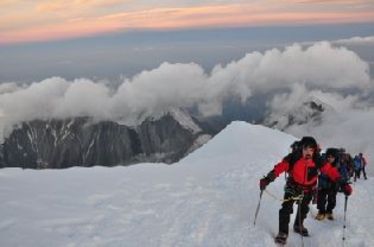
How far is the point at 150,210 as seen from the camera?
14141mm

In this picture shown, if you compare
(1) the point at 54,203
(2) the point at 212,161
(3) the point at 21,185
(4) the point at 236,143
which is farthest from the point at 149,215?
(4) the point at 236,143

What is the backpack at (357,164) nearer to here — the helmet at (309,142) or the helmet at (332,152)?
the helmet at (332,152)

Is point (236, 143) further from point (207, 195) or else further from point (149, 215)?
point (149, 215)

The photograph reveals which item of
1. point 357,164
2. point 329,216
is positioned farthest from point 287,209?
point 357,164

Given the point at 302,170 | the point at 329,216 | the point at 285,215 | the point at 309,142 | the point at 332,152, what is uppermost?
the point at 309,142

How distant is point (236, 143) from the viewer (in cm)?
3222

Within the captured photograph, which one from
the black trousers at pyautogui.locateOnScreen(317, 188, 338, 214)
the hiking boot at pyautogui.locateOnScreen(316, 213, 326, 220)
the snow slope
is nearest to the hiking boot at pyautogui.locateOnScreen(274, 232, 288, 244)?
the snow slope

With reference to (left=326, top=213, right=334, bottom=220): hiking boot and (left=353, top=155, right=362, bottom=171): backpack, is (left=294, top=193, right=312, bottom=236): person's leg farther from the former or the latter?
(left=353, top=155, right=362, bottom=171): backpack

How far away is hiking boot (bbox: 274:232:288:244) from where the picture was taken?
1193 centimetres

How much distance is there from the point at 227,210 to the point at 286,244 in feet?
9.16

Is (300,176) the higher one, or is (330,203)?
(300,176)

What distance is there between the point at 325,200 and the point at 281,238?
3654mm

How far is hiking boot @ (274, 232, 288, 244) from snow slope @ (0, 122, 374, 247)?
22 centimetres

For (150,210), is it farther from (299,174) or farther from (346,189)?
(346,189)
